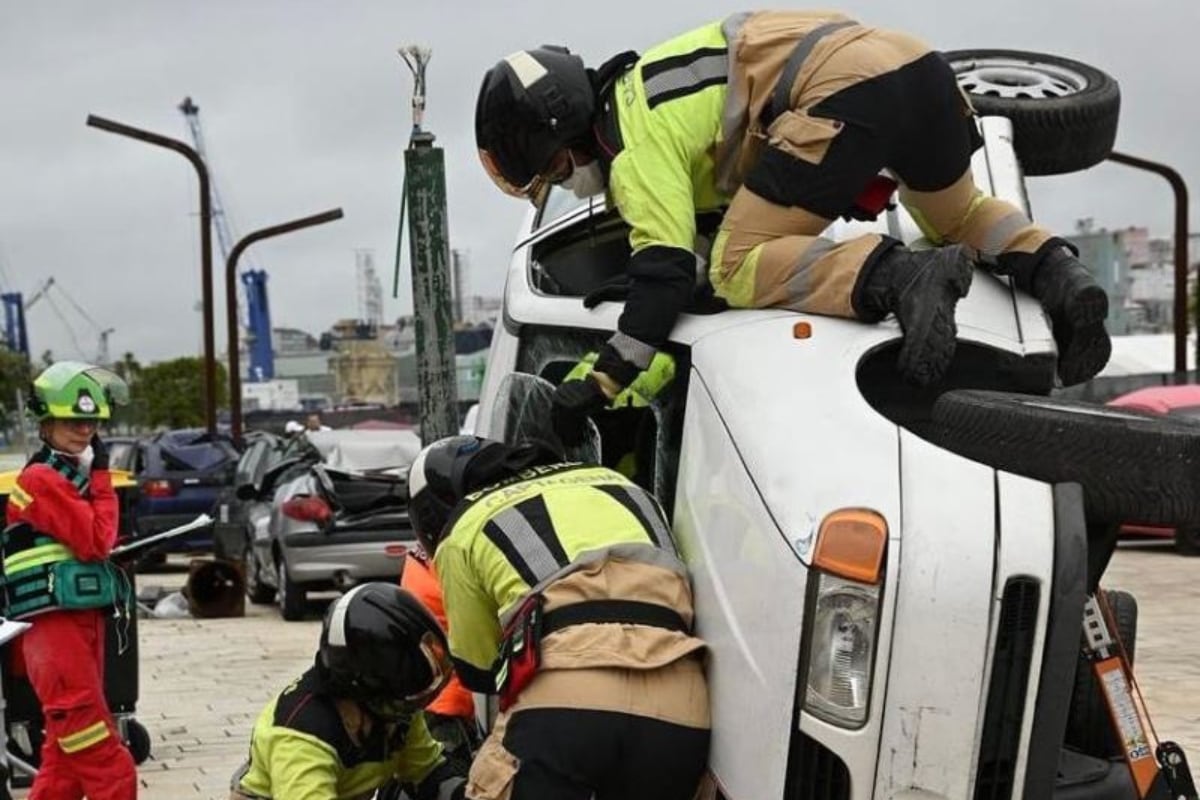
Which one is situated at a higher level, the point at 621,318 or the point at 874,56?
the point at 874,56

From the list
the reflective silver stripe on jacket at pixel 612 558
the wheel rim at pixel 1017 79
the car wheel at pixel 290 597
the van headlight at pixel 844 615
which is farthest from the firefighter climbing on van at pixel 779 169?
the car wheel at pixel 290 597

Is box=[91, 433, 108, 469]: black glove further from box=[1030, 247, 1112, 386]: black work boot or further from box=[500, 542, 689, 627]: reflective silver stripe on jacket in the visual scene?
box=[1030, 247, 1112, 386]: black work boot

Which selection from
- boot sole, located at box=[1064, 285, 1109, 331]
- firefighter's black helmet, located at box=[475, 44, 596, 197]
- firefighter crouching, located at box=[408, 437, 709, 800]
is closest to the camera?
firefighter crouching, located at box=[408, 437, 709, 800]

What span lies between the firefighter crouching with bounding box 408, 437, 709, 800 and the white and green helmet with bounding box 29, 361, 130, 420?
9.45 ft

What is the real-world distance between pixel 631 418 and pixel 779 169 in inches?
33.5

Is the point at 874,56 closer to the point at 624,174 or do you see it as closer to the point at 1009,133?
the point at 624,174

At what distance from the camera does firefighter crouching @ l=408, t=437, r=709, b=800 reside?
3658 millimetres

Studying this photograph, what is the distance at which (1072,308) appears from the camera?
4164 millimetres

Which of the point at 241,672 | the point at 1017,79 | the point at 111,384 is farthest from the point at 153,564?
the point at 1017,79

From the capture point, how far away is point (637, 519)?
12.8 feet

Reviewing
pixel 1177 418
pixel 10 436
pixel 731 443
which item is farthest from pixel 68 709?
pixel 10 436

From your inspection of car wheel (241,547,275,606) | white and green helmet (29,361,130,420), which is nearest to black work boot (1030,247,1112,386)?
white and green helmet (29,361,130,420)

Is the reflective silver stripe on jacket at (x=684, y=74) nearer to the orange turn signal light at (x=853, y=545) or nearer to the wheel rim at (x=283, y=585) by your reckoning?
the orange turn signal light at (x=853, y=545)

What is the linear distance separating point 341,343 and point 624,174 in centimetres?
13475
